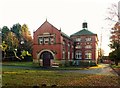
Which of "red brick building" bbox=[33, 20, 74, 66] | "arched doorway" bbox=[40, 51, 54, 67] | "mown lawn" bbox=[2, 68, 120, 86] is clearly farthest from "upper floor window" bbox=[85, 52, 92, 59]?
"mown lawn" bbox=[2, 68, 120, 86]

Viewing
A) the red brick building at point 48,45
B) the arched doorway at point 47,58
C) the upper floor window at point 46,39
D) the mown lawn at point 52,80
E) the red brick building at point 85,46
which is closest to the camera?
the mown lawn at point 52,80

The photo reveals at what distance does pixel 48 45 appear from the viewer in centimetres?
4300

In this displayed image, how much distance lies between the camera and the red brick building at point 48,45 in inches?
1660

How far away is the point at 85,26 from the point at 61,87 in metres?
48.0

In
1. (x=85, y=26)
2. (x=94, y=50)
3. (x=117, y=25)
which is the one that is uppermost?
(x=85, y=26)

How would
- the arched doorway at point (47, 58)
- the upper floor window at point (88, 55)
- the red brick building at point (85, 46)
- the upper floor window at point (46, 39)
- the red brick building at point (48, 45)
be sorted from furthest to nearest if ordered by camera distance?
the upper floor window at point (88, 55) < the red brick building at point (85, 46) < the upper floor window at point (46, 39) < the arched doorway at point (47, 58) < the red brick building at point (48, 45)

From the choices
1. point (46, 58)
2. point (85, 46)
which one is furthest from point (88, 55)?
point (46, 58)

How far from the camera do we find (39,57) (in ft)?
143

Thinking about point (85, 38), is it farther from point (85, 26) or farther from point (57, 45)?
point (57, 45)

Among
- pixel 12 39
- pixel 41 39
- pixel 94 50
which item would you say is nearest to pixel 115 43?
pixel 94 50

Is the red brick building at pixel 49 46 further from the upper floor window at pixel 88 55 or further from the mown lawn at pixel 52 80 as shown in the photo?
the mown lawn at pixel 52 80

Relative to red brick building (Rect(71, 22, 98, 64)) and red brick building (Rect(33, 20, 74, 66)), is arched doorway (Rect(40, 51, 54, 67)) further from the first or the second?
red brick building (Rect(71, 22, 98, 64))

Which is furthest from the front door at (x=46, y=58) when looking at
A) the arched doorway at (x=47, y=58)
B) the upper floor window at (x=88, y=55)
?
the upper floor window at (x=88, y=55)

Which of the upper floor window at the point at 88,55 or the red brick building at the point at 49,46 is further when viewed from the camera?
the upper floor window at the point at 88,55
